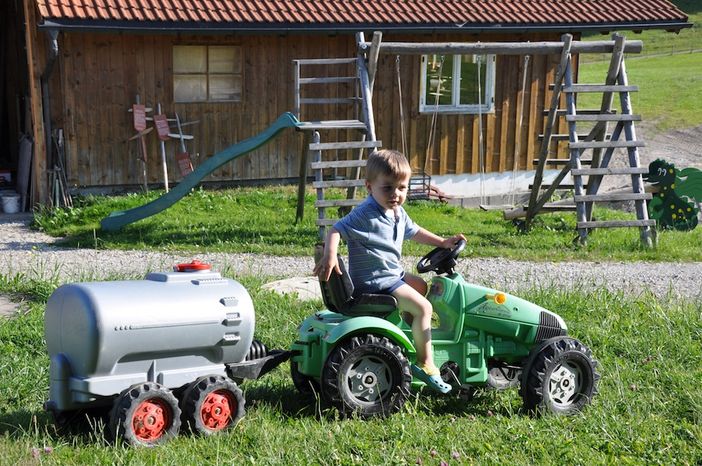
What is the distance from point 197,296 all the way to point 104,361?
602 millimetres

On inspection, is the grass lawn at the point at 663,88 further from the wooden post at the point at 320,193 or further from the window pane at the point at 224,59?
the wooden post at the point at 320,193

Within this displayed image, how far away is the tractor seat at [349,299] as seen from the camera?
5648 millimetres

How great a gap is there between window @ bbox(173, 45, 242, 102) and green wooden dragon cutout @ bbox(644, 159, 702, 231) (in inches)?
267

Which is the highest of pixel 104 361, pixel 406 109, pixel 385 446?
pixel 406 109

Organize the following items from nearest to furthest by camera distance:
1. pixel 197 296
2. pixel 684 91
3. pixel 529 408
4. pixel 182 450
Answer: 1. pixel 182 450
2. pixel 197 296
3. pixel 529 408
4. pixel 684 91

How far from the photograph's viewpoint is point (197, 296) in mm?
5367

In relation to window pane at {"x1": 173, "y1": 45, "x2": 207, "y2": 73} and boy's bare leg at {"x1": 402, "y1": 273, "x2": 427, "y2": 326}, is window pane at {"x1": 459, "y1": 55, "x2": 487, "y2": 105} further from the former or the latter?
boy's bare leg at {"x1": 402, "y1": 273, "x2": 427, "y2": 326}

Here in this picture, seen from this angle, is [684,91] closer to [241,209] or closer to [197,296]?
[241,209]

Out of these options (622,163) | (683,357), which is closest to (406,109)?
(622,163)

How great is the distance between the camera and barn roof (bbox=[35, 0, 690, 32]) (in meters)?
14.6

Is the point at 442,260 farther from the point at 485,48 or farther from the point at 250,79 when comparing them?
the point at 250,79

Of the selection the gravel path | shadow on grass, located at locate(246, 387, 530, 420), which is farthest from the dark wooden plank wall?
shadow on grass, located at locate(246, 387, 530, 420)

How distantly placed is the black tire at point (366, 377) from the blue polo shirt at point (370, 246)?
1.14 feet

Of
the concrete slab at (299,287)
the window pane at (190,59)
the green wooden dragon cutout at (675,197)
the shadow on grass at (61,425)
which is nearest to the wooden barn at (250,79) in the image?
the window pane at (190,59)
